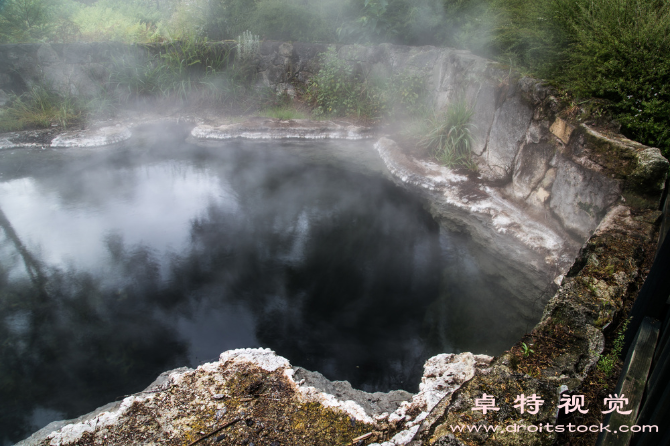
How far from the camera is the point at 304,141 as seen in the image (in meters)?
7.41

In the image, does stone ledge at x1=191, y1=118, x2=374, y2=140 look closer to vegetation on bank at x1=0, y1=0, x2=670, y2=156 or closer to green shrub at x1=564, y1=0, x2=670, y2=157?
vegetation on bank at x1=0, y1=0, x2=670, y2=156

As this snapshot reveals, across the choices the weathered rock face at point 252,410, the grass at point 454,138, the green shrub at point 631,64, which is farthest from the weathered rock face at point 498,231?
the green shrub at point 631,64

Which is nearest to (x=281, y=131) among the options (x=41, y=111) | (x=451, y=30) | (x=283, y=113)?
(x=283, y=113)

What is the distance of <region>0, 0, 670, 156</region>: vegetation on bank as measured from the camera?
367cm

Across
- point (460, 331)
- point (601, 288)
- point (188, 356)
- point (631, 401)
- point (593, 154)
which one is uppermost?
point (593, 154)

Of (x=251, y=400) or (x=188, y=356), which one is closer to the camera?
(x=251, y=400)

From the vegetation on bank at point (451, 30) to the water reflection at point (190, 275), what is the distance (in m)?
2.38

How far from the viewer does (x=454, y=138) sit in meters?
5.96

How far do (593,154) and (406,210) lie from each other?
2225 mm

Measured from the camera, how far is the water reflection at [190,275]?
2.95m

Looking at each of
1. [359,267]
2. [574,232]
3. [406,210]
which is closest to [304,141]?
[406,210]

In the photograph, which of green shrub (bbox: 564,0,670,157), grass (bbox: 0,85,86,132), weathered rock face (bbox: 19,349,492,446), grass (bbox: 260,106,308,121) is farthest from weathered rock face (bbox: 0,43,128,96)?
green shrub (bbox: 564,0,670,157)

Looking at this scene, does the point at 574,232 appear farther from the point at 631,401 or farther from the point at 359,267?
the point at 631,401

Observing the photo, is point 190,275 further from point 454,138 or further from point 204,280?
point 454,138
